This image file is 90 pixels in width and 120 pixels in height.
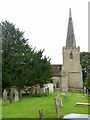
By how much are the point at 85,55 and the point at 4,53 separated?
42990 millimetres

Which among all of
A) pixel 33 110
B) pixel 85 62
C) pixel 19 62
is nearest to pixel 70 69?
pixel 85 62

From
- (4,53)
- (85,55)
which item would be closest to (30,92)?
(4,53)

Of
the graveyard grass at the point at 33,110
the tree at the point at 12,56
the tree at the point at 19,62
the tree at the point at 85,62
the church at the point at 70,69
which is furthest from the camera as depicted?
the tree at the point at 85,62

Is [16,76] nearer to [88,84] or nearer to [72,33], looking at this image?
[88,84]

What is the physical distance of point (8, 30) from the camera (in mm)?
32812

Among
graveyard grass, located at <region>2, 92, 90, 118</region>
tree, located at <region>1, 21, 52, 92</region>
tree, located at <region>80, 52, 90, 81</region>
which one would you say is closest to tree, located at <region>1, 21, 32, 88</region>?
tree, located at <region>1, 21, 52, 92</region>

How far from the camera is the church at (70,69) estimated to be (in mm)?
56409

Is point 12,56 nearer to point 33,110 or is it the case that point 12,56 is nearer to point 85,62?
point 33,110

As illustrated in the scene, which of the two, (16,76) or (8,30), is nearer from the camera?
(16,76)

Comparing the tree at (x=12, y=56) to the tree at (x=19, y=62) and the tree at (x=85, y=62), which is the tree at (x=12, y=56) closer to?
the tree at (x=19, y=62)

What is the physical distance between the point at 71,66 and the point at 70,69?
0.65m

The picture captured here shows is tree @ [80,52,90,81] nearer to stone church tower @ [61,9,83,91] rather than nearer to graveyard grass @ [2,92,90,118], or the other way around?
Result: stone church tower @ [61,9,83,91]

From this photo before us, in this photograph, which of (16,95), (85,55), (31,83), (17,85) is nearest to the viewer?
(16,95)

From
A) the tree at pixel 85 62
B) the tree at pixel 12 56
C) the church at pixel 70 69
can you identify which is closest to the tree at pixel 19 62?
the tree at pixel 12 56
